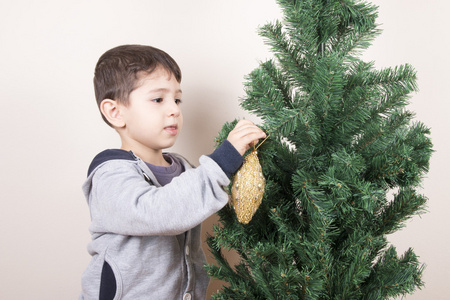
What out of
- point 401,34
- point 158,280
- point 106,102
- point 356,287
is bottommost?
point 158,280

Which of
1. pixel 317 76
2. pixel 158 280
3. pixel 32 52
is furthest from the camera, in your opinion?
pixel 32 52

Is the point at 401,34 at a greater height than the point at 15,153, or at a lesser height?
greater

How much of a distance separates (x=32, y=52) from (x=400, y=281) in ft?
3.63

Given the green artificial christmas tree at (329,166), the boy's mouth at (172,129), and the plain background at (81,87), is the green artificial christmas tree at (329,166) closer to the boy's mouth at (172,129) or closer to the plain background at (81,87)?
the boy's mouth at (172,129)

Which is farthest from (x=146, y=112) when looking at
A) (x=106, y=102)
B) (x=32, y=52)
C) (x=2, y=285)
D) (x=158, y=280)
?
(x=2, y=285)

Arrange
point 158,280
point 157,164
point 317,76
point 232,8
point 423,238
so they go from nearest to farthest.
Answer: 1. point 317,76
2. point 158,280
3. point 157,164
4. point 232,8
5. point 423,238

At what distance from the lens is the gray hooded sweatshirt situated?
29.4 inches

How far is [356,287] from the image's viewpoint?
0.69 metres

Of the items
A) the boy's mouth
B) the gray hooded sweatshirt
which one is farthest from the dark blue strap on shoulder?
the boy's mouth

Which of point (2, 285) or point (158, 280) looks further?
point (2, 285)

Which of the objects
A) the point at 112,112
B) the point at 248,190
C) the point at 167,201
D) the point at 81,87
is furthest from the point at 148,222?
the point at 81,87

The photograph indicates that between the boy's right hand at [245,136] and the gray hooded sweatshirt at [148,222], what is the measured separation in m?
0.01

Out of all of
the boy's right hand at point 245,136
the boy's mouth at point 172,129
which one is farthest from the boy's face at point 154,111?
the boy's right hand at point 245,136

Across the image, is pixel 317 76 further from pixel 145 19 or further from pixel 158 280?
pixel 145 19
